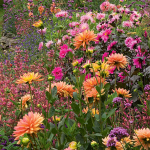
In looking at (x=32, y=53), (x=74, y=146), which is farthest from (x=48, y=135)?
(x=32, y=53)

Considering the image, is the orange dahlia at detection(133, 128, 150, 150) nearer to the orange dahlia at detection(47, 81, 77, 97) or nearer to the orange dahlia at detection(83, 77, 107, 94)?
the orange dahlia at detection(83, 77, 107, 94)

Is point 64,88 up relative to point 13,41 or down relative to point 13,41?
up

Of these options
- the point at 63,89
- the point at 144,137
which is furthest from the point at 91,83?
the point at 144,137

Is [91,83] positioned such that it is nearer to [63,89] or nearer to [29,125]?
[63,89]

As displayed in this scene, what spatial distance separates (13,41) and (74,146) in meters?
5.44

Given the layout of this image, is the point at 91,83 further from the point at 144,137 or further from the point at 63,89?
the point at 144,137

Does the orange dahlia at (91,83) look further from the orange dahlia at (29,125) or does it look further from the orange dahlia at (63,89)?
the orange dahlia at (29,125)

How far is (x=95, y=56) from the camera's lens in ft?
10.4

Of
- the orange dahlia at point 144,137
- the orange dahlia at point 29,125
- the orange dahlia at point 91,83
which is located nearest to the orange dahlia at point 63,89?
the orange dahlia at point 91,83

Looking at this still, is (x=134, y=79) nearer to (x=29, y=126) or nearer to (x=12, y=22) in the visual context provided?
(x=29, y=126)

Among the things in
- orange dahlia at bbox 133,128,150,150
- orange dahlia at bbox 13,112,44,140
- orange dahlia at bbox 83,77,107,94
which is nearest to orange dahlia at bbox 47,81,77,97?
orange dahlia at bbox 83,77,107,94

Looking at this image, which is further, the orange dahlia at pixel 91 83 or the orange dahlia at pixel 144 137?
the orange dahlia at pixel 91 83

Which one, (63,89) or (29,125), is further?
(63,89)

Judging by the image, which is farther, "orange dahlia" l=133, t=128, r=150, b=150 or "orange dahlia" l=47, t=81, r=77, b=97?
"orange dahlia" l=47, t=81, r=77, b=97
